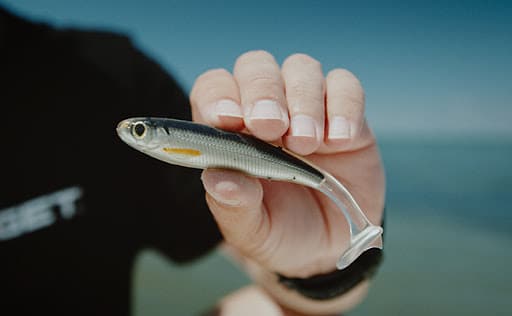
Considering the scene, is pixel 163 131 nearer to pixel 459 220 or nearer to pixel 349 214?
pixel 349 214

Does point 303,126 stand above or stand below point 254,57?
below

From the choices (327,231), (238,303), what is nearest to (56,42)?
(238,303)

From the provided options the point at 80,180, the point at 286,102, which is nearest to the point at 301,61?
the point at 286,102

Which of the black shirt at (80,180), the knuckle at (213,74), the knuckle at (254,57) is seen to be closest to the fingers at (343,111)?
the knuckle at (254,57)

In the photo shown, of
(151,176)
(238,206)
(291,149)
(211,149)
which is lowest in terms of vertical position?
(151,176)

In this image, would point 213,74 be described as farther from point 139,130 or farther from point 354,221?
point 354,221

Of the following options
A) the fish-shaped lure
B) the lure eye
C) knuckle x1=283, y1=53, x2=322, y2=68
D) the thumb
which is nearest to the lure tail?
the fish-shaped lure

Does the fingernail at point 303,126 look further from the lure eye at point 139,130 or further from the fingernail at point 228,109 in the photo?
the lure eye at point 139,130
